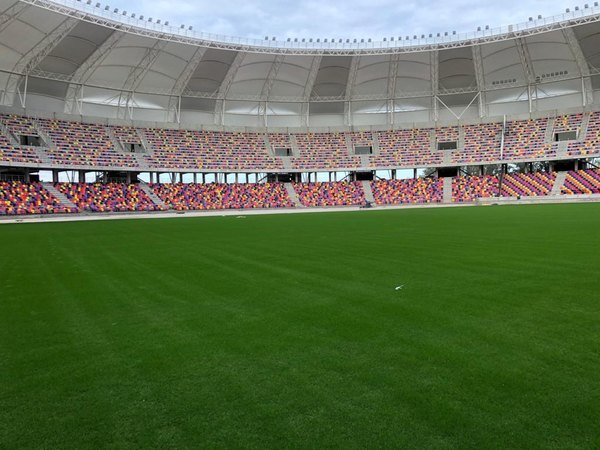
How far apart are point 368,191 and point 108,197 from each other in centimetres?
3481

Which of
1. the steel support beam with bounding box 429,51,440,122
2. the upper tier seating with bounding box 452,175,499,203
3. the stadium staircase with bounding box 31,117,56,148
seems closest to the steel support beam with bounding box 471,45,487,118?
the steel support beam with bounding box 429,51,440,122

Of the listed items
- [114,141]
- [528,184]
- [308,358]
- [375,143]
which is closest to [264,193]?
[375,143]

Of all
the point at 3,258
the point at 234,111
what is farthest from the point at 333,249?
the point at 234,111

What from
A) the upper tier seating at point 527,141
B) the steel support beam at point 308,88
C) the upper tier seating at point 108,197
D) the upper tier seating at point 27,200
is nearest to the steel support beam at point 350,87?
the steel support beam at point 308,88

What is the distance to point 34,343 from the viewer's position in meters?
5.14

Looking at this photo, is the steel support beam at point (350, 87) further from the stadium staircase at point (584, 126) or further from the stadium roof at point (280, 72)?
the stadium staircase at point (584, 126)

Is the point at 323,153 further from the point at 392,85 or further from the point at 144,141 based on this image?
the point at 144,141

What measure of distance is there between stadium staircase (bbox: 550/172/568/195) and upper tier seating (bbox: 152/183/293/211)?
33.2 meters

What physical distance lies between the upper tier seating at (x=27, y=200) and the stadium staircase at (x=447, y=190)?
45808 millimetres

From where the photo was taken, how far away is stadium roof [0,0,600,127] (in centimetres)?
4362

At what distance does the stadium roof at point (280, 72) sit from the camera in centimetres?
4362

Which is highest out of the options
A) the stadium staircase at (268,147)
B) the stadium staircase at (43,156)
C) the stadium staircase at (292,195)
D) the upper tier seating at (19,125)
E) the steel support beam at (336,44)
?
the steel support beam at (336,44)

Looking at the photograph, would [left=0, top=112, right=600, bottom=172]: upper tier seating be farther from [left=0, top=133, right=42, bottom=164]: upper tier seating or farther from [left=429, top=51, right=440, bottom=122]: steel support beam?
[left=429, top=51, right=440, bottom=122]: steel support beam

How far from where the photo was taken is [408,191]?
199 ft
